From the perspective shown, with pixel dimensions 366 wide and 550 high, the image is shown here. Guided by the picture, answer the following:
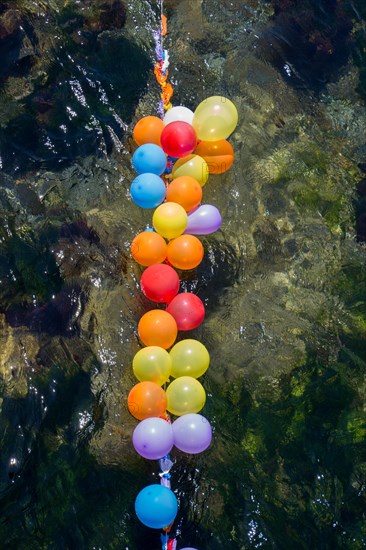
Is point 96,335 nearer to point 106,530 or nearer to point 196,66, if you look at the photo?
point 106,530

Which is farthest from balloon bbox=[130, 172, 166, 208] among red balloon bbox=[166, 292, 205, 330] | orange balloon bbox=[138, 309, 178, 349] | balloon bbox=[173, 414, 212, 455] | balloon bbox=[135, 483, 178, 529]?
balloon bbox=[135, 483, 178, 529]

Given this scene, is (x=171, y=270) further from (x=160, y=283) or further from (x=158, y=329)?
(x=158, y=329)

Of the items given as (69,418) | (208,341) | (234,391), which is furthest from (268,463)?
(69,418)

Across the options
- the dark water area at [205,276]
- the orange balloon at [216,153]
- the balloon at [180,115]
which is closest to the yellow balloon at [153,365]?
the dark water area at [205,276]

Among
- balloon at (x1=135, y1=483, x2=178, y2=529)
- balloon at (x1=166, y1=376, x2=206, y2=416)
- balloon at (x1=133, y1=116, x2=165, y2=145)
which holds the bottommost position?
balloon at (x1=135, y1=483, x2=178, y2=529)

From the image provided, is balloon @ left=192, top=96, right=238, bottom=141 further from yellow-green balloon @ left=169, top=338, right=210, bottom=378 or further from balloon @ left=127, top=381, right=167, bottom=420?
balloon @ left=127, top=381, right=167, bottom=420

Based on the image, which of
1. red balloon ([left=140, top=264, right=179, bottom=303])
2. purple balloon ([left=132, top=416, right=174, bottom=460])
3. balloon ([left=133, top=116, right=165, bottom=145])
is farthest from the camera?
balloon ([left=133, top=116, right=165, bottom=145])

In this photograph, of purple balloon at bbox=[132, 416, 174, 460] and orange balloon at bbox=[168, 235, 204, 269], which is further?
orange balloon at bbox=[168, 235, 204, 269]

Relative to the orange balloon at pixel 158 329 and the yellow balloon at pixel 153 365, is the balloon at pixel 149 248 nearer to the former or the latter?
the orange balloon at pixel 158 329
